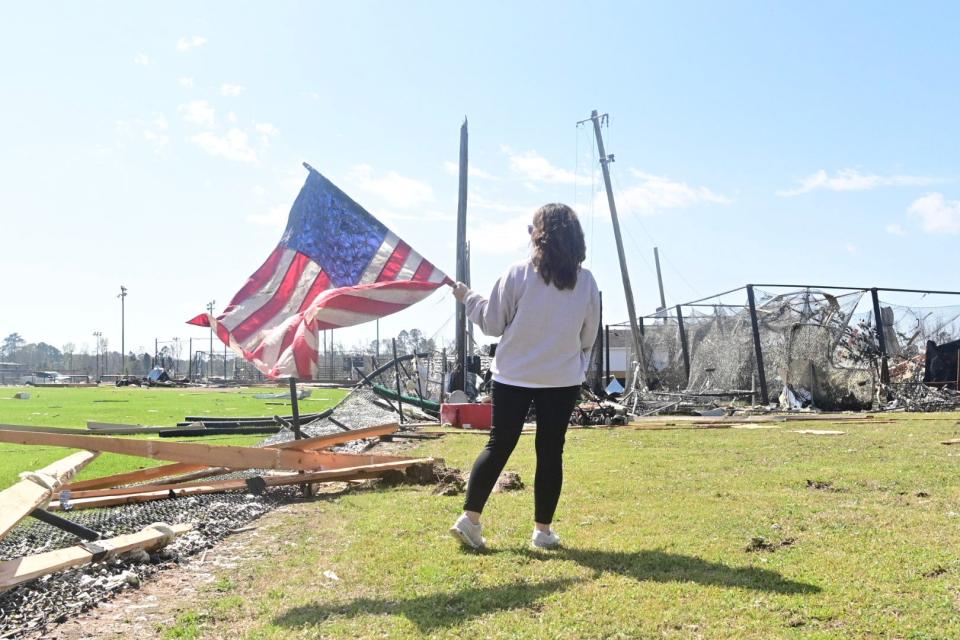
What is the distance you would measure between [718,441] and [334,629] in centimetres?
833

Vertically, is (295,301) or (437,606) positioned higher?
(295,301)

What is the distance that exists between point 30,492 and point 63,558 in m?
0.66

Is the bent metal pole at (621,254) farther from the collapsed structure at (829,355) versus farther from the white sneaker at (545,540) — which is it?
the white sneaker at (545,540)

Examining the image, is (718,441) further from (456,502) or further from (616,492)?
(456,502)

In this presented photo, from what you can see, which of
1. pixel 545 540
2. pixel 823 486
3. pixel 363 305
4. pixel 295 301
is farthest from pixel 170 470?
pixel 823 486

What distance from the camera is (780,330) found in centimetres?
1923

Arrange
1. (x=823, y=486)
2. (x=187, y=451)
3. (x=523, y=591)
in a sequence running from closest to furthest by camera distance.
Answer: (x=523, y=591), (x=187, y=451), (x=823, y=486)

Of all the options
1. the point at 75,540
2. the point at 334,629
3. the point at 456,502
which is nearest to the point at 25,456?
the point at 75,540

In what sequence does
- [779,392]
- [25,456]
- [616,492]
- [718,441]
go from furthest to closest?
[779,392], [718,441], [25,456], [616,492]

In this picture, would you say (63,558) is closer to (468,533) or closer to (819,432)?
(468,533)

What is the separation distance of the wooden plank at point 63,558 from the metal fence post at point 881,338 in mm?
17902

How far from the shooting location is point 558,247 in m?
3.90

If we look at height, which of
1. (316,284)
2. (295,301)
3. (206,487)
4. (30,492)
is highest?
(316,284)

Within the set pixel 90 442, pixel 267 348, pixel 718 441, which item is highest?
pixel 267 348
